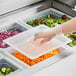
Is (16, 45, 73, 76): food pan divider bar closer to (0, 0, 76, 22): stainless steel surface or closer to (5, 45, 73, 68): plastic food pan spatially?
(5, 45, 73, 68): plastic food pan

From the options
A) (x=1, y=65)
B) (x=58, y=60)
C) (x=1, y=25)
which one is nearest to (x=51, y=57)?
(x=58, y=60)

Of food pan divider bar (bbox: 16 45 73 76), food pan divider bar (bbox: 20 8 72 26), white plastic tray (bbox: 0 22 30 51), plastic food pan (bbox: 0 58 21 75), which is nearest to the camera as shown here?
food pan divider bar (bbox: 16 45 73 76)

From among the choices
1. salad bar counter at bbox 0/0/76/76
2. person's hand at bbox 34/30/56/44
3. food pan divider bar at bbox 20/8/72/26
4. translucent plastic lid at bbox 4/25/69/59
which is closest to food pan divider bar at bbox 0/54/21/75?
salad bar counter at bbox 0/0/76/76

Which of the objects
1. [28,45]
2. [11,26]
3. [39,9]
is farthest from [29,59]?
[39,9]

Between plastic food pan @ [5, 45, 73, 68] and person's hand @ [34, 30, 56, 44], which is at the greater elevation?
person's hand @ [34, 30, 56, 44]

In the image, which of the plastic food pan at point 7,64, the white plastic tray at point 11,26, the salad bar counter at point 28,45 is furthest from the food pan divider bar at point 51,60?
the white plastic tray at point 11,26

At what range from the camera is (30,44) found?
8.14 feet

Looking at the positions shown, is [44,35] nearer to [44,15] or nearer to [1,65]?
[1,65]

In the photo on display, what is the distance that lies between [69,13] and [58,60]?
75cm

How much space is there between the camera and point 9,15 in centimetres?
289

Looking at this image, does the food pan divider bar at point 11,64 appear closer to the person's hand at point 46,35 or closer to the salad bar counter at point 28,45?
the salad bar counter at point 28,45

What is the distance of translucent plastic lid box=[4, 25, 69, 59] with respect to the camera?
2404 mm

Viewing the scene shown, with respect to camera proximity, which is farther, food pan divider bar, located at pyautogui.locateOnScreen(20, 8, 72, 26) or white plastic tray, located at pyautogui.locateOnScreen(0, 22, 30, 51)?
food pan divider bar, located at pyautogui.locateOnScreen(20, 8, 72, 26)

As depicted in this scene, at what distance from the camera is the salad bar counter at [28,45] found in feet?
7.89
